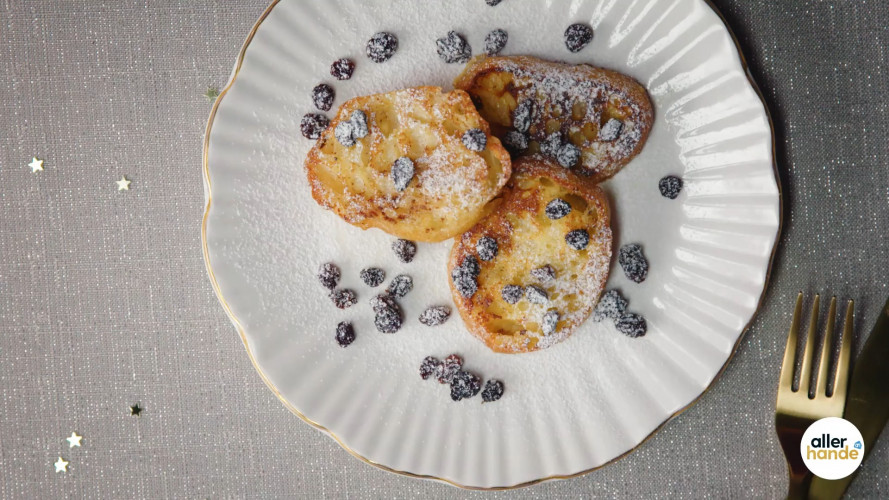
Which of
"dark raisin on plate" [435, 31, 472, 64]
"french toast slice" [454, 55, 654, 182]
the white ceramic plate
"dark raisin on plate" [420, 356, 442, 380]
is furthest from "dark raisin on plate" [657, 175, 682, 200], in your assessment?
"dark raisin on plate" [420, 356, 442, 380]

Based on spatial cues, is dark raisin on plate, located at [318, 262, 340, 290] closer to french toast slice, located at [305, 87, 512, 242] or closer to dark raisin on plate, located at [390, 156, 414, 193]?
french toast slice, located at [305, 87, 512, 242]

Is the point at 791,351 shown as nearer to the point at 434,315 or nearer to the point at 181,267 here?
the point at 434,315

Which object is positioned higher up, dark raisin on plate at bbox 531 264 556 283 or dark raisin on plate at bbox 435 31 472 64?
dark raisin on plate at bbox 435 31 472 64

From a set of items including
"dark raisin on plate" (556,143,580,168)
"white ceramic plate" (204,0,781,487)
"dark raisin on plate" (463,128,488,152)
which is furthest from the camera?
"white ceramic plate" (204,0,781,487)

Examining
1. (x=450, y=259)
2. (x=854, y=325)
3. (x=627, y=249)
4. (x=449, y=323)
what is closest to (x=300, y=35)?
(x=450, y=259)

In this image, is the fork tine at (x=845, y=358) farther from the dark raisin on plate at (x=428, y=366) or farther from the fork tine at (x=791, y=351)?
the dark raisin on plate at (x=428, y=366)

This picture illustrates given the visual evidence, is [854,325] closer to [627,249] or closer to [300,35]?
[627,249]
